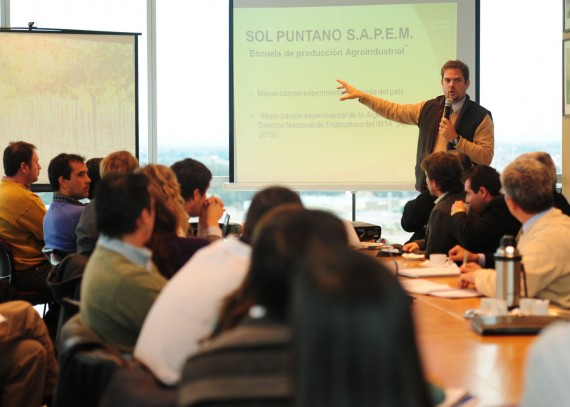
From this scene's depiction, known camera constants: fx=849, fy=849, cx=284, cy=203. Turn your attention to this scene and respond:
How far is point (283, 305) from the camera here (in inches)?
51.8

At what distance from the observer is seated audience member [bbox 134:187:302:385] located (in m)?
2.16

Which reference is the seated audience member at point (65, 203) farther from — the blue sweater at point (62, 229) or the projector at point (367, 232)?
the projector at point (367, 232)

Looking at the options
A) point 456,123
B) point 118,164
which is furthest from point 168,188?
point 456,123

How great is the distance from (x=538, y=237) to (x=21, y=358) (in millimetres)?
2206

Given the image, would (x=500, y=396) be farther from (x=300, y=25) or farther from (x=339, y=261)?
(x=300, y=25)

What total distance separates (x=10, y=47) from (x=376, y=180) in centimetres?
362

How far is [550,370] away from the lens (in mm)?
1309

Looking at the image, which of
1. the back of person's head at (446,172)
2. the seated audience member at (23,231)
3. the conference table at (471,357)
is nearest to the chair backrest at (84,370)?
the conference table at (471,357)

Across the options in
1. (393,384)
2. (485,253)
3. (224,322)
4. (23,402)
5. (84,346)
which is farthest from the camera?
(485,253)

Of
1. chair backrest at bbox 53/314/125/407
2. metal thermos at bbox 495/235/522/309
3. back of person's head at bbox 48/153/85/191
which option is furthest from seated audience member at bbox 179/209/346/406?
back of person's head at bbox 48/153/85/191

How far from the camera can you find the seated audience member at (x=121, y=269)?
2.56m

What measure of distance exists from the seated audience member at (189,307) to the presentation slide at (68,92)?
19.3 feet

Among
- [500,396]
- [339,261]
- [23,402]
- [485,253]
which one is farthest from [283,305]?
[485,253]

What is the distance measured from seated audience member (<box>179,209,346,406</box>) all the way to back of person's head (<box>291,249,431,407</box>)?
0.67 feet
